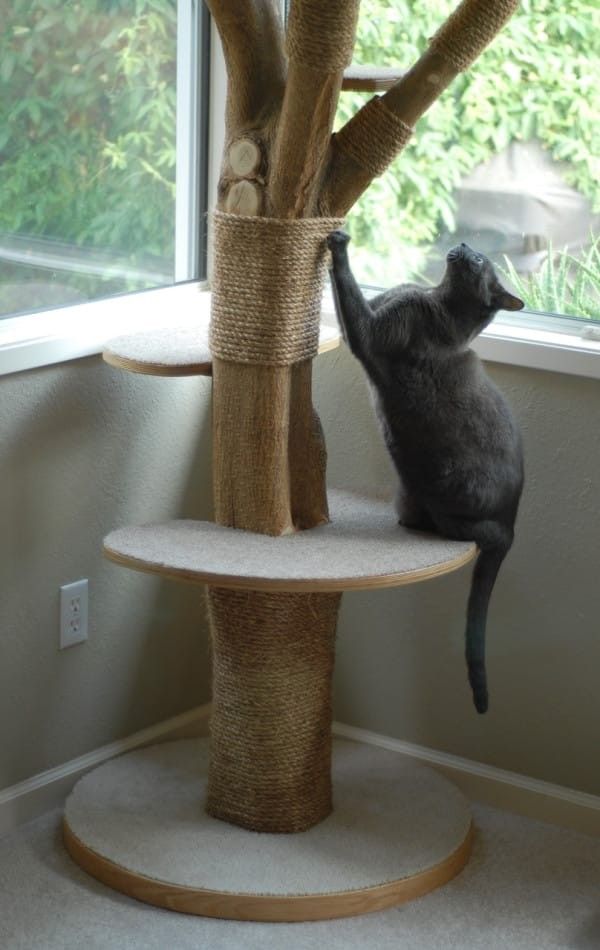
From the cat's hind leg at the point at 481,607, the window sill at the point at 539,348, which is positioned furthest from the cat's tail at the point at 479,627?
the window sill at the point at 539,348

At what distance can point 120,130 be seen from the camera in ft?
7.84

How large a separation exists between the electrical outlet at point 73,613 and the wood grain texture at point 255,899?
38cm

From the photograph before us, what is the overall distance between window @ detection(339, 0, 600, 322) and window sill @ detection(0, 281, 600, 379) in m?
0.10

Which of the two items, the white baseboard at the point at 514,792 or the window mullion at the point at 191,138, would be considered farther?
the window mullion at the point at 191,138

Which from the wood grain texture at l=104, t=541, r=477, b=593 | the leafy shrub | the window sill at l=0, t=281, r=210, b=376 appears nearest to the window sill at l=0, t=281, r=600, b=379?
the window sill at l=0, t=281, r=210, b=376

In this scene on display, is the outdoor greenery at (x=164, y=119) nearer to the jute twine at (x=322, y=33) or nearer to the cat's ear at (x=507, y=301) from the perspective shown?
the cat's ear at (x=507, y=301)

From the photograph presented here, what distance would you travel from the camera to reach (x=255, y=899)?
79.8 inches

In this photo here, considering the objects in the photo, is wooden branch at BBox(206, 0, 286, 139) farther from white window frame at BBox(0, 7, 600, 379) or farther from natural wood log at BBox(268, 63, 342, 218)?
white window frame at BBox(0, 7, 600, 379)

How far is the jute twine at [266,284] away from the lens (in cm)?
196

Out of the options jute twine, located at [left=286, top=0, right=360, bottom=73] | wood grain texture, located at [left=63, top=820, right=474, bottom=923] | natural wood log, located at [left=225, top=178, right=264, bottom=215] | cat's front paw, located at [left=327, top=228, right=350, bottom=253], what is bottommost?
wood grain texture, located at [left=63, top=820, right=474, bottom=923]

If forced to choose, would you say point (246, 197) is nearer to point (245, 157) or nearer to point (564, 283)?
point (245, 157)

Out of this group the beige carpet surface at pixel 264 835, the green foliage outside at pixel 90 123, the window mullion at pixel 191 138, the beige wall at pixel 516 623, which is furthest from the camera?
the window mullion at pixel 191 138

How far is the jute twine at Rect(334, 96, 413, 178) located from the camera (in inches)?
76.6

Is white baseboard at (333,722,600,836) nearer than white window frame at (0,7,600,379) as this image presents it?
No
